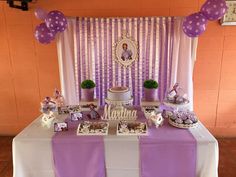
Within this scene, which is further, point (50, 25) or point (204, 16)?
point (50, 25)

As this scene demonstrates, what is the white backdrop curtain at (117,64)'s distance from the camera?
306 cm

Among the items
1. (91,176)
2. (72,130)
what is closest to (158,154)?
(91,176)

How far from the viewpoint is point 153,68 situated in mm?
3195

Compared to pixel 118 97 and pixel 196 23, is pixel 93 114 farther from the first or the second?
pixel 196 23

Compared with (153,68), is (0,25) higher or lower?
higher

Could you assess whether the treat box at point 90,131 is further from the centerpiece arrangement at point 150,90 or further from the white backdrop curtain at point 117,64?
the white backdrop curtain at point 117,64

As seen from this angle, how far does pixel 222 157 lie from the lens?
9.77ft

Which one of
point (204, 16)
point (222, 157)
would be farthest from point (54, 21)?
point (222, 157)

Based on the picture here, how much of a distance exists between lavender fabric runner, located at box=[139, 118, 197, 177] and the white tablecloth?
0.05 meters

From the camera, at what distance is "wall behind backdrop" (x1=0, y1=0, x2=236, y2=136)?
311 centimetres

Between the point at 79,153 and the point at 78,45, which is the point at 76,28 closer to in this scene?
the point at 78,45

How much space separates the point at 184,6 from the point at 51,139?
7.86 feet

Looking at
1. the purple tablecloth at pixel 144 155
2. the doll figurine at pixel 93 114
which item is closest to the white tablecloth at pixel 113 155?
the purple tablecloth at pixel 144 155

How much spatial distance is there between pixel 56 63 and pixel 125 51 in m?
1.02
